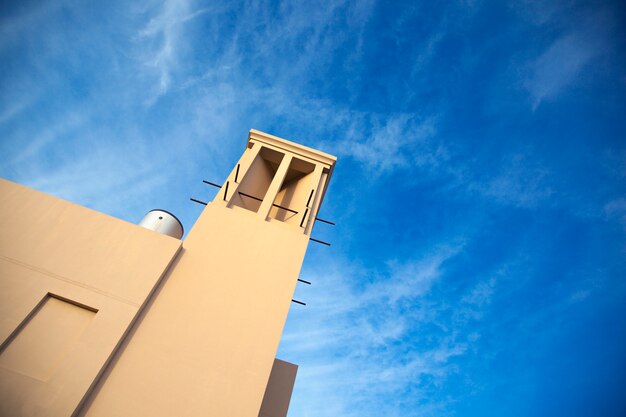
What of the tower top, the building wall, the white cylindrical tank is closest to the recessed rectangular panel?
the building wall

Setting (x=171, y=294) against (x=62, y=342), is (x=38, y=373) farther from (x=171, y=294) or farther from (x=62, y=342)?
(x=171, y=294)

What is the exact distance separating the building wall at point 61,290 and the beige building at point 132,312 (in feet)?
0.07

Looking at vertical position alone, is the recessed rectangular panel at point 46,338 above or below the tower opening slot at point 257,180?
below

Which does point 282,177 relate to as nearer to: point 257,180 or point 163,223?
point 257,180

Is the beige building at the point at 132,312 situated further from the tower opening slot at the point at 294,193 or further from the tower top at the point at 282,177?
the tower opening slot at the point at 294,193

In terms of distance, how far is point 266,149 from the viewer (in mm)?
13414

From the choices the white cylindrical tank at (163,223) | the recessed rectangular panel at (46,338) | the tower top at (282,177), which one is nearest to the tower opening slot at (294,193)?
the tower top at (282,177)

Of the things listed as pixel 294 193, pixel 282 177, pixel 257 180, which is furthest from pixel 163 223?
pixel 294 193

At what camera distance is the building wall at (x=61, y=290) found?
5992 mm

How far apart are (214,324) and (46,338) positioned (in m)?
3.32

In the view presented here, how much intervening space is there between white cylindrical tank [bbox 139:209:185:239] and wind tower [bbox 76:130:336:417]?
2950mm

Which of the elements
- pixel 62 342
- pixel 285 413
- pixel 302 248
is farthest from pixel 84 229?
pixel 285 413

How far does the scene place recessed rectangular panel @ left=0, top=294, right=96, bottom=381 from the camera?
6.17m

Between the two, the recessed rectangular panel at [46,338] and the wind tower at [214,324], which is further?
the wind tower at [214,324]
